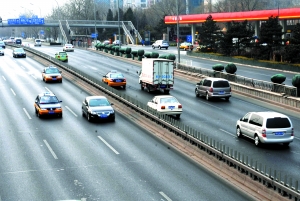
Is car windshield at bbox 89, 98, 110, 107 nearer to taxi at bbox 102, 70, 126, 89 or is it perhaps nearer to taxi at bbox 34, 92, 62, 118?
→ taxi at bbox 34, 92, 62, 118

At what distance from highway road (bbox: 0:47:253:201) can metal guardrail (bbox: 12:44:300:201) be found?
88cm

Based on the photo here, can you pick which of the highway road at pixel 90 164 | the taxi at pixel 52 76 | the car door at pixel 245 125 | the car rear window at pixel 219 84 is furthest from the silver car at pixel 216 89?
the taxi at pixel 52 76

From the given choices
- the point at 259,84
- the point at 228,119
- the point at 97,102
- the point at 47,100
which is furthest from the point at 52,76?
the point at 228,119

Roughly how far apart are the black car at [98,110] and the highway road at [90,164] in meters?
0.48

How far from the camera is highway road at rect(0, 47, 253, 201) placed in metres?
18.1

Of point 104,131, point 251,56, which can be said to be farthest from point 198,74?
point 104,131

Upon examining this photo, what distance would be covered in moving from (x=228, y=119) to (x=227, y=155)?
13.0 metres

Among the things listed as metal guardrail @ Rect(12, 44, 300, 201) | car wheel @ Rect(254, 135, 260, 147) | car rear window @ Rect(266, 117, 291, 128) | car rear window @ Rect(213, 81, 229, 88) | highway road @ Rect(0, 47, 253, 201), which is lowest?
highway road @ Rect(0, 47, 253, 201)

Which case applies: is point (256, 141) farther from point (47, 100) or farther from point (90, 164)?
point (47, 100)

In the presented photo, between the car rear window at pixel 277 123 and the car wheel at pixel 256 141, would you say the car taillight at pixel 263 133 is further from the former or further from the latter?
the car wheel at pixel 256 141

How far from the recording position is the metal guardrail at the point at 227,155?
16312 mm

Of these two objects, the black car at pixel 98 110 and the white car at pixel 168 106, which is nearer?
the black car at pixel 98 110

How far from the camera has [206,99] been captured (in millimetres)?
41844

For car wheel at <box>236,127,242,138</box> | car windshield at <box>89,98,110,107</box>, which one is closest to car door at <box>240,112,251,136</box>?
car wheel at <box>236,127,242,138</box>
